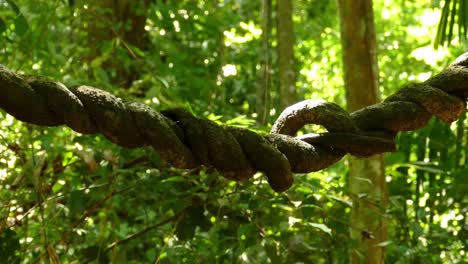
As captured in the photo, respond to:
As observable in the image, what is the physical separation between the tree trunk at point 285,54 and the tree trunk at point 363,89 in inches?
26.8

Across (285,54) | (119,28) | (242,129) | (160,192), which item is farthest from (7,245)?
(285,54)

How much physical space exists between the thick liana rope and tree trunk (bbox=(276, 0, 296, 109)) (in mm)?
1469

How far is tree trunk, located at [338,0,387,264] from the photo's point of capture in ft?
5.23

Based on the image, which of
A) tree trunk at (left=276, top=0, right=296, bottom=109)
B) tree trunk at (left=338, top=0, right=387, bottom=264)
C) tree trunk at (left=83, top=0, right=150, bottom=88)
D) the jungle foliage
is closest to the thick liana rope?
the jungle foliage

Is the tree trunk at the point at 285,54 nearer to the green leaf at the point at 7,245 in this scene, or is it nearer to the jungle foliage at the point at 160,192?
the jungle foliage at the point at 160,192

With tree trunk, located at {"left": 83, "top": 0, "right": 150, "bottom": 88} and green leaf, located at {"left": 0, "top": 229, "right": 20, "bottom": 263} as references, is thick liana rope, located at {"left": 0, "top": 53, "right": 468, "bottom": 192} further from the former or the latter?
tree trunk, located at {"left": 83, "top": 0, "right": 150, "bottom": 88}

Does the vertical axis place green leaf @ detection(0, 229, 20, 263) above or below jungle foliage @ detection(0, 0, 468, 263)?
below

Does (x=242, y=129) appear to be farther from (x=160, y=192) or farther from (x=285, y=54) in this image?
(x=285, y=54)

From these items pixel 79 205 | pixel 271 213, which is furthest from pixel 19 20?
pixel 271 213

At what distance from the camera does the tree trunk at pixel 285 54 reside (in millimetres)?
2347

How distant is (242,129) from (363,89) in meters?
0.97

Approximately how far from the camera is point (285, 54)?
246 cm

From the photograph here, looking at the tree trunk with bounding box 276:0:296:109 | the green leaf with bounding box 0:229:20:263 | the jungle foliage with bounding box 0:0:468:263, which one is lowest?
the green leaf with bounding box 0:229:20:263

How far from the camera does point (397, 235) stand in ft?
6.44
